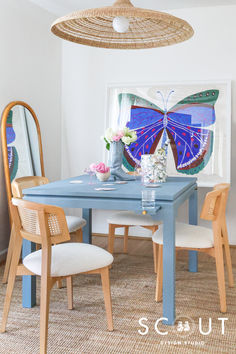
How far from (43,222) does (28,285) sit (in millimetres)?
803

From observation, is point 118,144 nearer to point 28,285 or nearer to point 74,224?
point 74,224

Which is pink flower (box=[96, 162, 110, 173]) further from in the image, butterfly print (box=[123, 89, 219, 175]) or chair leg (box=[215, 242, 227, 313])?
butterfly print (box=[123, 89, 219, 175])

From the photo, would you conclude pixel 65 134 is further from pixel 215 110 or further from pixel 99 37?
pixel 99 37

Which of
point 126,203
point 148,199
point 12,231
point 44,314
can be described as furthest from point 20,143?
point 44,314

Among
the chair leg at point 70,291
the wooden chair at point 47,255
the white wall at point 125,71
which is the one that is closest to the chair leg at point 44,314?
the wooden chair at point 47,255

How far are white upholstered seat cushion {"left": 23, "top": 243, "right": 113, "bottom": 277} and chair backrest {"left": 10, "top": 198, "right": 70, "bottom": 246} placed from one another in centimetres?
14

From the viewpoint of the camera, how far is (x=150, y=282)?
3.15 meters

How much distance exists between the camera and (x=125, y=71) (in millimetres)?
4582

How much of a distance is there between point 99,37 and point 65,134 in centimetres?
222

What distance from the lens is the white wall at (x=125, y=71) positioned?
4.25 meters

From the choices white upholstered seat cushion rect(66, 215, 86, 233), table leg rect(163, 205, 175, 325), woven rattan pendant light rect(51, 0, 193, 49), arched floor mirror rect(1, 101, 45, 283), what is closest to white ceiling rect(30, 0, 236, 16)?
arched floor mirror rect(1, 101, 45, 283)

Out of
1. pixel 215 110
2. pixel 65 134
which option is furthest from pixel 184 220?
pixel 65 134

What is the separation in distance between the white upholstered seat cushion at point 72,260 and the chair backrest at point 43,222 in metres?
0.14

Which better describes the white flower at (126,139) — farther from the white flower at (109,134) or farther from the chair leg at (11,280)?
A: the chair leg at (11,280)
